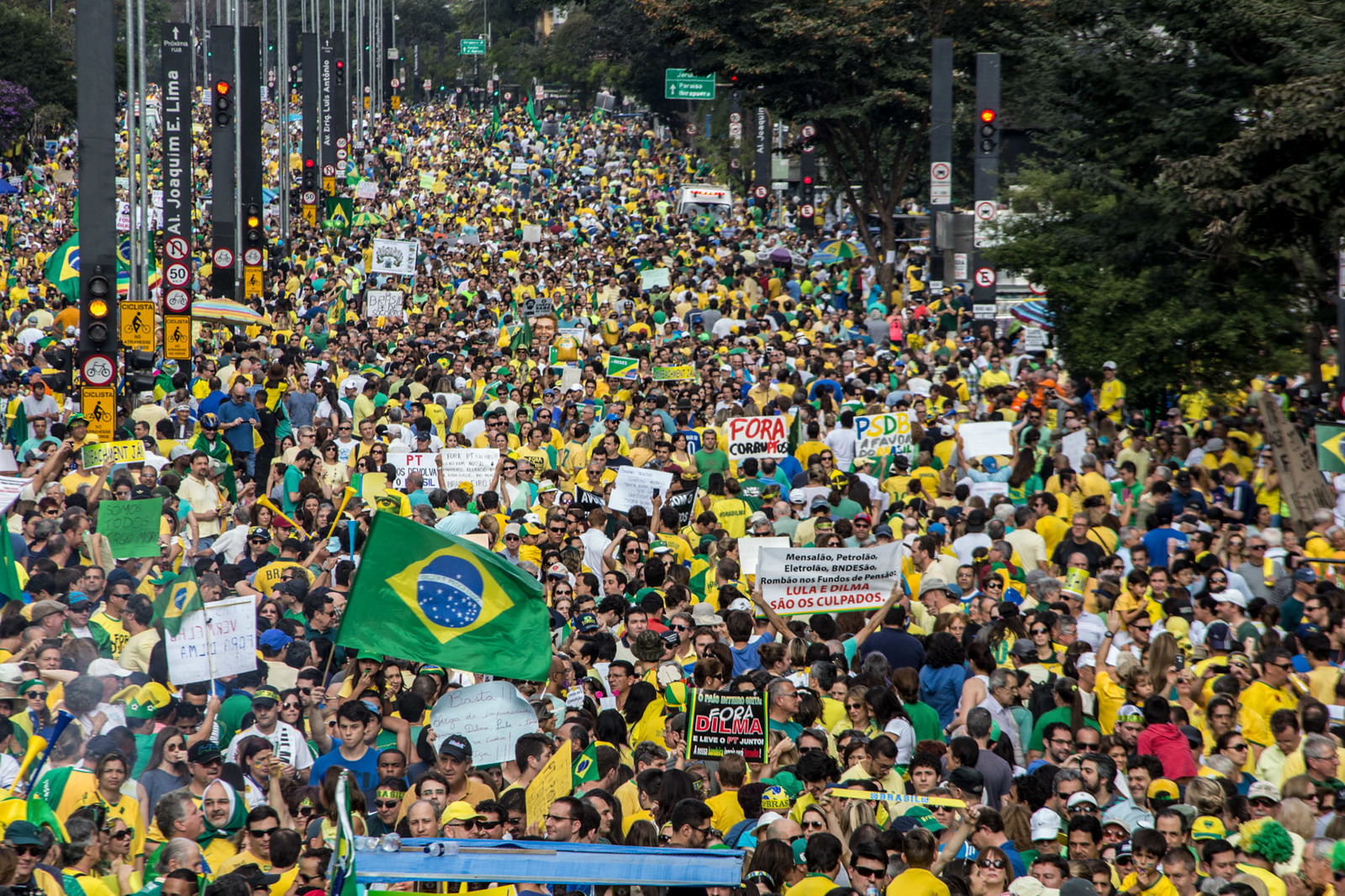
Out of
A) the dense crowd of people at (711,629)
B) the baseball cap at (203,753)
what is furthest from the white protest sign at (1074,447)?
the baseball cap at (203,753)

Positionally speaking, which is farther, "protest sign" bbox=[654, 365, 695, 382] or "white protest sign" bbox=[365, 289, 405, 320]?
"white protest sign" bbox=[365, 289, 405, 320]

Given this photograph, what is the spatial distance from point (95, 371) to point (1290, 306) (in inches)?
485

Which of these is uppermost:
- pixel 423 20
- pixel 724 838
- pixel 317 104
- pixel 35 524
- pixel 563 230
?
pixel 423 20

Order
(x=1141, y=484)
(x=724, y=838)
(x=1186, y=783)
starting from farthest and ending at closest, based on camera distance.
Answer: (x=1141, y=484) < (x=1186, y=783) < (x=724, y=838)

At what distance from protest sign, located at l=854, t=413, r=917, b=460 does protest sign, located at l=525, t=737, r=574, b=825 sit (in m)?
8.89

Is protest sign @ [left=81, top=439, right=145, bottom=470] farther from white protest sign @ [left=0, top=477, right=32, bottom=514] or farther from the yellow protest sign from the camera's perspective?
the yellow protest sign

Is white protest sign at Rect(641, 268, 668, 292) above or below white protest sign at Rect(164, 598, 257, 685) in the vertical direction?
above

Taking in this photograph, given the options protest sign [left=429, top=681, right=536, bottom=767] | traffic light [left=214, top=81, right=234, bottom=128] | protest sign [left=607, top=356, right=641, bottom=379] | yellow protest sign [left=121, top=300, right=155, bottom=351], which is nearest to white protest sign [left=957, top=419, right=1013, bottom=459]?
protest sign [left=607, top=356, right=641, bottom=379]

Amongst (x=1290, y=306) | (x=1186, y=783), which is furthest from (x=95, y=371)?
(x=1290, y=306)

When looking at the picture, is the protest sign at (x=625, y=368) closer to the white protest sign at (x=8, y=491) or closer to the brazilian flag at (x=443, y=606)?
the white protest sign at (x=8, y=491)

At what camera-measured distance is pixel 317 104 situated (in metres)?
48.7

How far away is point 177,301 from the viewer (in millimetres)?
21156

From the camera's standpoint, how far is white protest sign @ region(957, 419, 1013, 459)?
54.0 ft

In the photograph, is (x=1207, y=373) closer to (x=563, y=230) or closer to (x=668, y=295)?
(x=668, y=295)
